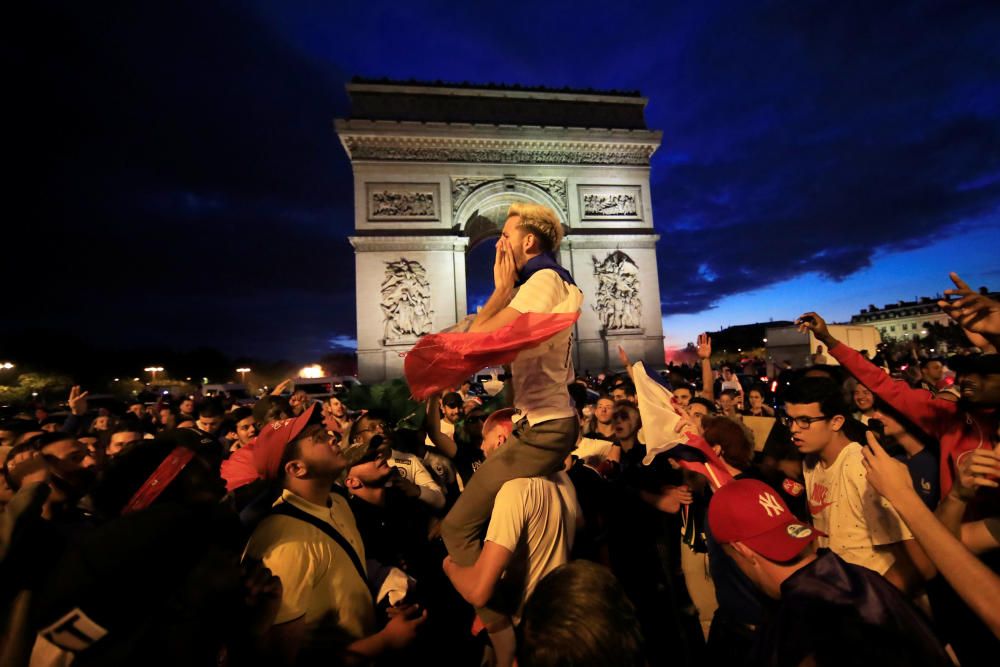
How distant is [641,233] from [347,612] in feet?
55.9

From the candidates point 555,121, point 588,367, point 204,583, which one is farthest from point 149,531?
point 555,121

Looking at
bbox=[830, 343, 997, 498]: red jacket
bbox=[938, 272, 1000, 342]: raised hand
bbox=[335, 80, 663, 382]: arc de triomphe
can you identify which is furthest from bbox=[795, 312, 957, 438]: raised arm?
bbox=[335, 80, 663, 382]: arc de triomphe

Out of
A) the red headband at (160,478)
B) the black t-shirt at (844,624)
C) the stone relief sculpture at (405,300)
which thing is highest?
the stone relief sculpture at (405,300)

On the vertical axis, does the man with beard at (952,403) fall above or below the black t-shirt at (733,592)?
above

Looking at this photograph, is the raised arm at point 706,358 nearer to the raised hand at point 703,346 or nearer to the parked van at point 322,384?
the raised hand at point 703,346

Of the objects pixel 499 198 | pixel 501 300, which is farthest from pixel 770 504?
pixel 499 198

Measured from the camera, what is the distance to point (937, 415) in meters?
2.27

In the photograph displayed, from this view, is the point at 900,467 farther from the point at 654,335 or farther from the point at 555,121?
the point at 555,121

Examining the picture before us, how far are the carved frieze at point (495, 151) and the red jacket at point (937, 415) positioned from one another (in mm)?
15509

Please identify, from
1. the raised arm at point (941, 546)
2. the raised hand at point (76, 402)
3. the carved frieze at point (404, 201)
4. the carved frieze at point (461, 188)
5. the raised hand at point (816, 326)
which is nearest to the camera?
the raised arm at point (941, 546)

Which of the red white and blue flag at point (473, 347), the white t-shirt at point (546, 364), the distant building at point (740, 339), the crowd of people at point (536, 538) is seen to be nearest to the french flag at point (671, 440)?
the crowd of people at point (536, 538)

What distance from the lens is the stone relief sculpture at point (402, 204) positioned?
15.5m

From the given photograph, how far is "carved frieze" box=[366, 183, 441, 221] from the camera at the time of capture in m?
15.5

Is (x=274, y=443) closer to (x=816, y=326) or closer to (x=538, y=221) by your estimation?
(x=538, y=221)
